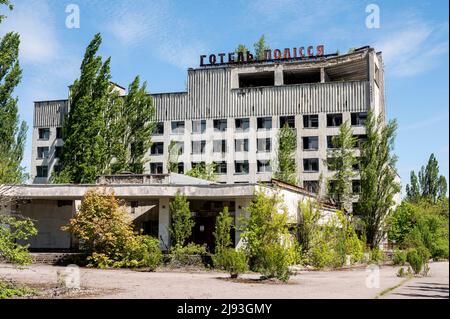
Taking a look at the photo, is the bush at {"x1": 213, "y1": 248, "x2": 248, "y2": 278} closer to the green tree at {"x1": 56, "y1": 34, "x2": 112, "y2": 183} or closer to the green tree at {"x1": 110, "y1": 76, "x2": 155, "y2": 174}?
the green tree at {"x1": 56, "y1": 34, "x2": 112, "y2": 183}

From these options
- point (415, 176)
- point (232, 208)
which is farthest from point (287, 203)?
point (415, 176)

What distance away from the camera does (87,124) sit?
49.6 meters

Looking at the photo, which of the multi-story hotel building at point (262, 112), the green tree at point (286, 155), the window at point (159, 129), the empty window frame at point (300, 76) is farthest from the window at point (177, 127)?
the empty window frame at point (300, 76)

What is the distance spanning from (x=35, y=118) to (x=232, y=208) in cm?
4335

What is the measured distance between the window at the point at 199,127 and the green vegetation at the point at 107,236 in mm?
33522

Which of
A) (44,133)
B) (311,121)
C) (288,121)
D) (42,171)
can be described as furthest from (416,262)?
(44,133)

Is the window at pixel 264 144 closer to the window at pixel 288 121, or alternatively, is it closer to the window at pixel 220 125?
the window at pixel 288 121

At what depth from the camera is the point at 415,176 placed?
70.4 m

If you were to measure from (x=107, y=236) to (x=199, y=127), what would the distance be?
115 feet

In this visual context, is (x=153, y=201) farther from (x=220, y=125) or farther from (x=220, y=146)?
(x=220, y=125)

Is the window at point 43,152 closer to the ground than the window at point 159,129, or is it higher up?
closer to the ground

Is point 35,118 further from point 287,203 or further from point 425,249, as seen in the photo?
point 425,249

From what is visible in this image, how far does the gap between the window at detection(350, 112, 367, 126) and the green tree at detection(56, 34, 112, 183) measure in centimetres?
2497

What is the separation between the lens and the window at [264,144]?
5966cm
